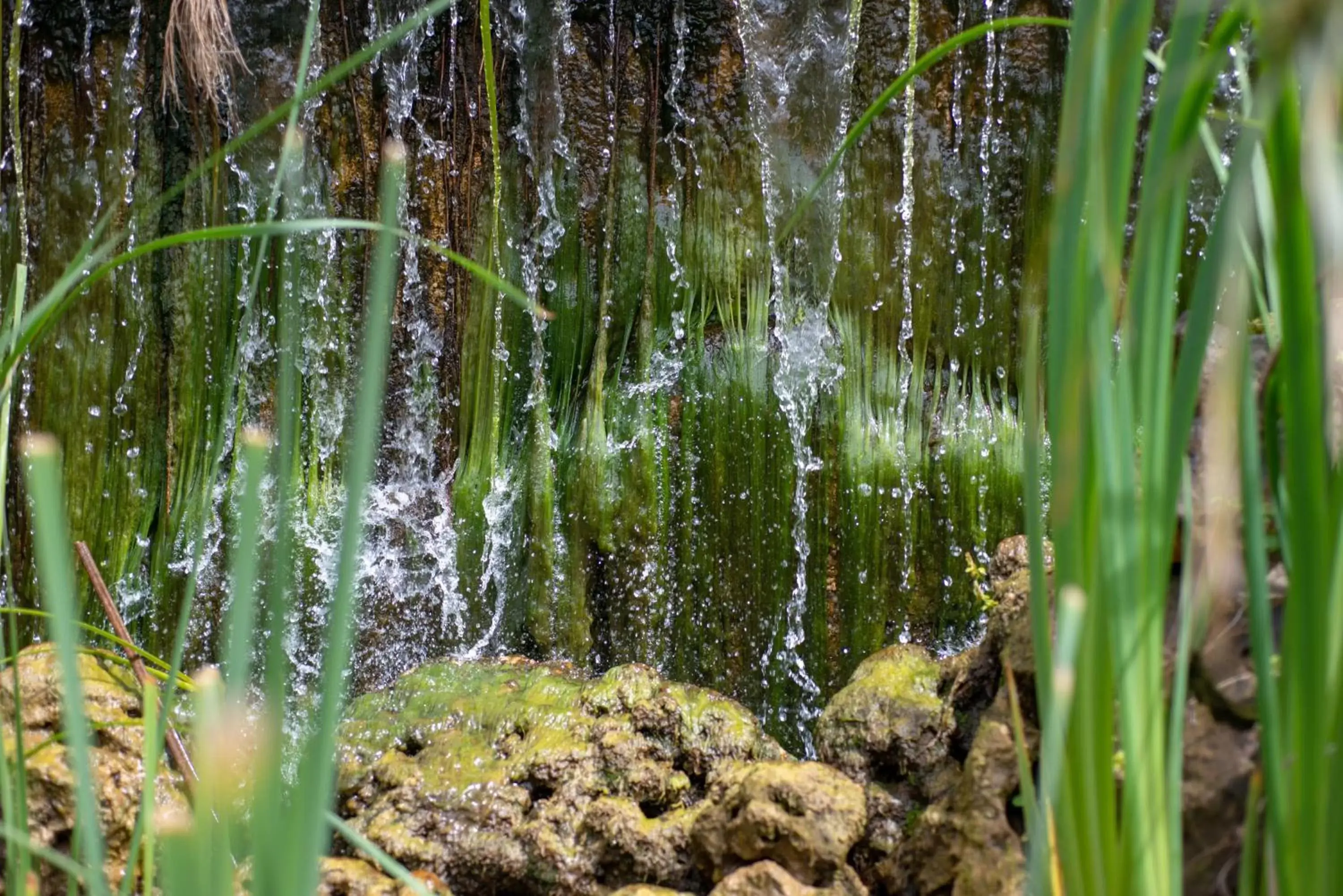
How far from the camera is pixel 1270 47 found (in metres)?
0.56

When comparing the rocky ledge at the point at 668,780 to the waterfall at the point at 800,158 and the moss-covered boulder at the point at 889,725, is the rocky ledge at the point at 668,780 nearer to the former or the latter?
the moss-covered boulder at the point at 889,725

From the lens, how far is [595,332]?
4109 mm

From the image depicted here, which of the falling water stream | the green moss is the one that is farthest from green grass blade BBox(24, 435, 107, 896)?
the falling water stream

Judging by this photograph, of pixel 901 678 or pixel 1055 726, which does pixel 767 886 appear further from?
pixel 1055 726

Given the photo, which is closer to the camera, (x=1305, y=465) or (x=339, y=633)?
(x=339, y=633)

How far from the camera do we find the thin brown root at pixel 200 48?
3.69 meters

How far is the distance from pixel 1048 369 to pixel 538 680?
1.85 meters

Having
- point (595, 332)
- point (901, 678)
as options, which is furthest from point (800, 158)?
point (901, 678)

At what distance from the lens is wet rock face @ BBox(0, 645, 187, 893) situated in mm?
1711

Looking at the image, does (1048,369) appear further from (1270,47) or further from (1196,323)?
(1270,47)

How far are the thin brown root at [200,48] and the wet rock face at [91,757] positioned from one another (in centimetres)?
248

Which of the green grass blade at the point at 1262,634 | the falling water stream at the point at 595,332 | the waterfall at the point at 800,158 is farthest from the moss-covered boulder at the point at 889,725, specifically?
the waterfall at the point at 800,158

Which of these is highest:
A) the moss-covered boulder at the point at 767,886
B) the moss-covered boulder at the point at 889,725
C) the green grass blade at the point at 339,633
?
the green grass blade at the point at 339,633

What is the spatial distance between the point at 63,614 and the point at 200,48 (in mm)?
3712
